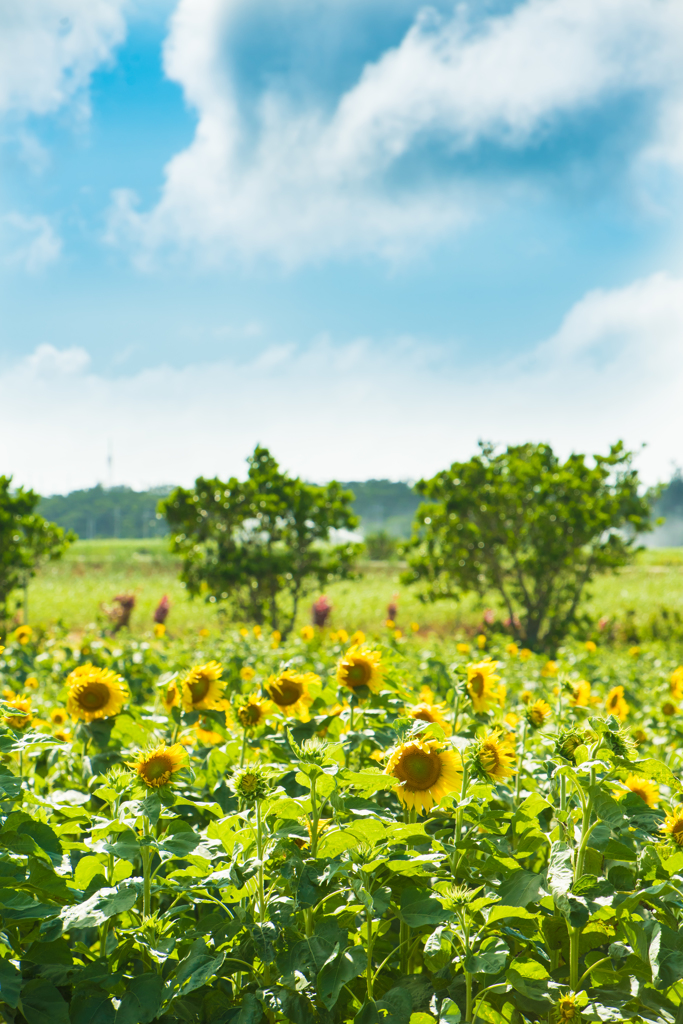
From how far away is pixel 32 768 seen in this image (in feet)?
6.25

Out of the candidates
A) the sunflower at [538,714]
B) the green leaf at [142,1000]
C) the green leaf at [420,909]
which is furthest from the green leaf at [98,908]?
the sunflower at [538,714]

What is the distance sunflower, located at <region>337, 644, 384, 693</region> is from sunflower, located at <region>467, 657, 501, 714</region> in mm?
229

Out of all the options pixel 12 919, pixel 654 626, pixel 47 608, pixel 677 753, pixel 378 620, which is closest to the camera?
pixel 12 919

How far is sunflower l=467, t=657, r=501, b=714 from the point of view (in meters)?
1.71

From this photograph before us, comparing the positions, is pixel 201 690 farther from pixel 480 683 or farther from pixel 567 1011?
pixel 567 1011

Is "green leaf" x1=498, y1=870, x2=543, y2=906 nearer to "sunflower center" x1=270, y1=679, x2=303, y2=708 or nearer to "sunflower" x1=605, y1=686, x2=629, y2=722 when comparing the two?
"sunflower center" x1=270, y1=679, x2=303, y2=708

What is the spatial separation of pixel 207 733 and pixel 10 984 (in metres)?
1.01

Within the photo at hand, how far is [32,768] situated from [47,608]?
46.2 feet

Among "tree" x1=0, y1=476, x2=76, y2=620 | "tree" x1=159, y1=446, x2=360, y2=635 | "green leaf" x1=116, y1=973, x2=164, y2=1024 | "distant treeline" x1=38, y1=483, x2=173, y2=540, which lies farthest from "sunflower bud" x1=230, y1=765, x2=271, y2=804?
"distant treeline" x1=38, y1=483, x2=173, y2=540

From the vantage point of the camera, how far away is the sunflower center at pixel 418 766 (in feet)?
4.56

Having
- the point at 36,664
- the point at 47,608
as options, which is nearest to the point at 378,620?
the point at 47,608

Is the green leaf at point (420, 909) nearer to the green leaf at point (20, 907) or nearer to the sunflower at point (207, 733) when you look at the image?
the green leaf at point (20, 907)

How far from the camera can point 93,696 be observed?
184cm

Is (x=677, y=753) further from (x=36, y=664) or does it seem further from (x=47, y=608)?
(x=47, y=608)
